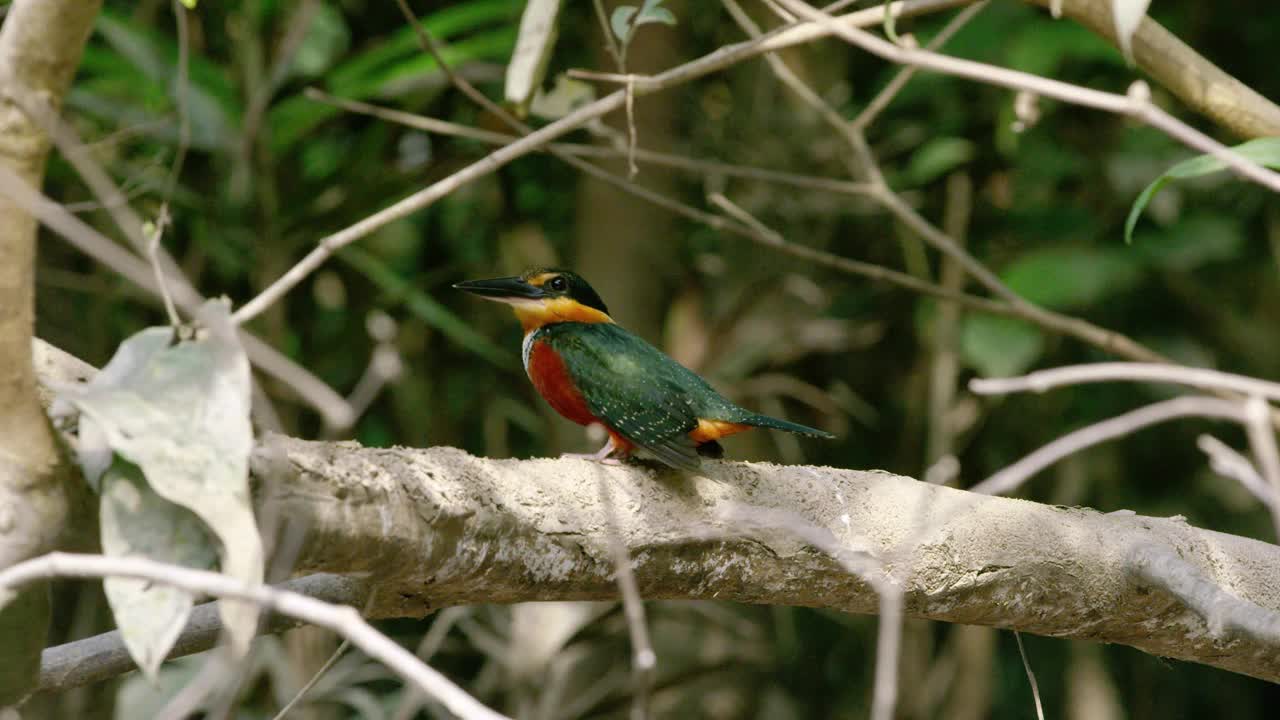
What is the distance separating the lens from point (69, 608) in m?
3.78

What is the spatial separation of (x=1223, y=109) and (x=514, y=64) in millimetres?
1086

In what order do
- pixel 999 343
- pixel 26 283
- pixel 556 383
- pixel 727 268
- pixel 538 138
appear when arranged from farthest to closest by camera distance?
pixel 727 268 → pixel 999 343 → pixel 556 383 → pixel 538 138 → pixel 26 283

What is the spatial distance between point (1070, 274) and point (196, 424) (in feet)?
8.29

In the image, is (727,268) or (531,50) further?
(727,268)

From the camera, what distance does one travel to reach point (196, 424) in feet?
4.00

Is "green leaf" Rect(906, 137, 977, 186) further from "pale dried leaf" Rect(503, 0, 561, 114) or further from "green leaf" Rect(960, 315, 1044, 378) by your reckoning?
"pale dried leaf" Rect(503, 0, 561, 114)

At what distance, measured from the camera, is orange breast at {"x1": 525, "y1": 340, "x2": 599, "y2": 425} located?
233 centimetres

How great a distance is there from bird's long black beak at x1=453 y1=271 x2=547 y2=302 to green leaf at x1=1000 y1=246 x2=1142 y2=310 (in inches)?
50.1

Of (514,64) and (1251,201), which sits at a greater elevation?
(1251,201)

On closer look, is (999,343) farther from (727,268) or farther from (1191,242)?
(727,268)

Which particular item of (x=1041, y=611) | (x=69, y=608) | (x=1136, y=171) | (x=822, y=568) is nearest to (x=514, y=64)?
(x=822, y=568)

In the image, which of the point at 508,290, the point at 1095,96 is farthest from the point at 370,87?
the point at 1095,96

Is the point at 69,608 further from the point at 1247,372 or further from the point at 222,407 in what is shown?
the point at 1247,372

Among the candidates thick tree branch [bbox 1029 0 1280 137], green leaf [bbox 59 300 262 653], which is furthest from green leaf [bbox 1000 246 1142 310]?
green leaf [bbox 59 300 262 653]
